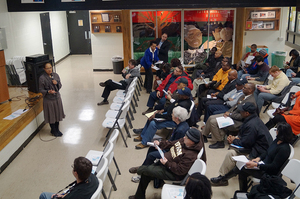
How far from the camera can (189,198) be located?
2.68 meters

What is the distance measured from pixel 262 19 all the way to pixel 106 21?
5536mm

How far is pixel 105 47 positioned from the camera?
1131 centimetres

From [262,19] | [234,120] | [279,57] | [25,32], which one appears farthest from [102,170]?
[262,19]

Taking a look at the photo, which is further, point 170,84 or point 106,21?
point 106,21

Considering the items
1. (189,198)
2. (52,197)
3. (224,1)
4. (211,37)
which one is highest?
(224,1)

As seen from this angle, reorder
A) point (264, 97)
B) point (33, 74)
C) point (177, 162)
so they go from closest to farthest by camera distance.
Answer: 1. point (177, 162)
2. point (264, 97)
3. point (33, 74)

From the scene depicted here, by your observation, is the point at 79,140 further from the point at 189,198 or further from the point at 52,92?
the point at 189,198

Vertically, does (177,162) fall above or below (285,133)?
below

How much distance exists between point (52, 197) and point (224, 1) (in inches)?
262

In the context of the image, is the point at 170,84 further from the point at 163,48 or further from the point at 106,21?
the point at 106,21

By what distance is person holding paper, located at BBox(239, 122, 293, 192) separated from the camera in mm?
3488

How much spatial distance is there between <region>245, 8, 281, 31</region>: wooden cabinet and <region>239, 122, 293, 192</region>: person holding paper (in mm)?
7693

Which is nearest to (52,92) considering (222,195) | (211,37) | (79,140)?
(79,140)

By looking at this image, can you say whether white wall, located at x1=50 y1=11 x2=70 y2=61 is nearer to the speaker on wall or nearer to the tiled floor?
the tiled floor
